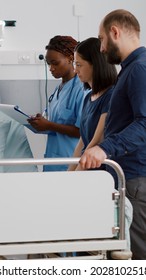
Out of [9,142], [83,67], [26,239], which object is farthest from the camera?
[9,142]

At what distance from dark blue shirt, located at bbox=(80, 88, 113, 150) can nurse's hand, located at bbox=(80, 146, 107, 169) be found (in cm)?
57

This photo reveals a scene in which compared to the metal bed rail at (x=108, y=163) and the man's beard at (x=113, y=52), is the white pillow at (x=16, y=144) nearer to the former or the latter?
the man's beard at (x=113, y=52)

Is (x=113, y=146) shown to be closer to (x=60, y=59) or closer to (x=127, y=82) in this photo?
(x=127, y=82)

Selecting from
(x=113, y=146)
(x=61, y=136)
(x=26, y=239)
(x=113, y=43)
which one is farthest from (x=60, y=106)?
(x=26, y=239)

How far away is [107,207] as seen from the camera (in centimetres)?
198

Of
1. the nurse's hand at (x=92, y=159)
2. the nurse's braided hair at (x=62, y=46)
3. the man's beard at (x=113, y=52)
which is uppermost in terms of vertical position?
the man's beard at (x=113, y=52)

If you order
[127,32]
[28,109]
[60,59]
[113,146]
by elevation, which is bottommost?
[28,109]

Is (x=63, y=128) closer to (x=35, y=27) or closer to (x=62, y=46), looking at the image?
(x=62, y=46)

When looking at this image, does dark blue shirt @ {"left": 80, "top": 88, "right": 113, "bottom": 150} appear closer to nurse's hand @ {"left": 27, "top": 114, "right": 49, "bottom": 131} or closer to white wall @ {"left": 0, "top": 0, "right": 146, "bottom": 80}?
nurse's hand @ {"left": 27, "top": 114, "right": 49, "bottom": 131}

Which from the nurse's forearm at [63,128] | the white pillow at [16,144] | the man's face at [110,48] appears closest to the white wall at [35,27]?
the white pillow at [16,144]

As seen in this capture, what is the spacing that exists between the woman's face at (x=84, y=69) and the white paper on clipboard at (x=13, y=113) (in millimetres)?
587

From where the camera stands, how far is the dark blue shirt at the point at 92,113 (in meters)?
2.57

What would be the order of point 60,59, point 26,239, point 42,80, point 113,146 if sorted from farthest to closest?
point 42,80, point 60,59, point 113,146, point 26,239

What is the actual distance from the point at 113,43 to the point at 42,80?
2.06 metres
